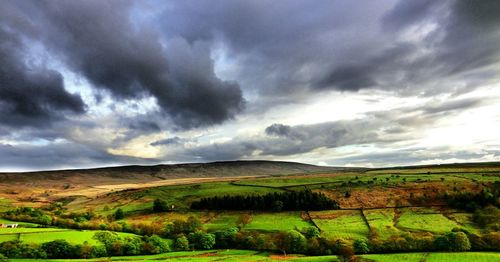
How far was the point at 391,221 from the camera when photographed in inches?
5157

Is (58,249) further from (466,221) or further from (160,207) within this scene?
(466,221)

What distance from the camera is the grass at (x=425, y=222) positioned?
12056cm

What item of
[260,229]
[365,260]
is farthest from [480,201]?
[260,229]

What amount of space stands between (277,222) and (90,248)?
228ft

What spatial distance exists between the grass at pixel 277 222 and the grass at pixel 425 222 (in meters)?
35.7

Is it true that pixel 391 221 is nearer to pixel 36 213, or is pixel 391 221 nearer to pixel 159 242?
pixel 159 242

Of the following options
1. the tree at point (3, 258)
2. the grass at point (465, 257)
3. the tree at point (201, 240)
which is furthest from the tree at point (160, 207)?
the grass at point (465, 257)

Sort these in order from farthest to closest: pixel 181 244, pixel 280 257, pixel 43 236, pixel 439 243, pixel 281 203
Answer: pixel 281 203 → pixel 181 244 → pixel 43 236 → pixel 280 257 → pixel 439 243

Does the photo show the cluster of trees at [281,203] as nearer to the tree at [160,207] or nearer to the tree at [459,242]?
the tree at [160,207]

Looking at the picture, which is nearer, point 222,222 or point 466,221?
point 466,221

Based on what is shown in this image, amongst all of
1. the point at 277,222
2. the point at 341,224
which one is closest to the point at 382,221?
the point at 341,224

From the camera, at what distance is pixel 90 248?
358 feet

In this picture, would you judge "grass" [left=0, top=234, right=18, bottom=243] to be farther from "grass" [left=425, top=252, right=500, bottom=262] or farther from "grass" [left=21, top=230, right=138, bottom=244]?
"grass" [left=425, top=252, right=500, bottom=262]

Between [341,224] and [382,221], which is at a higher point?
[382,221]
